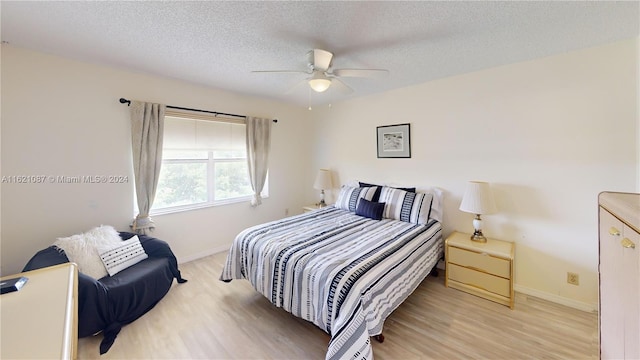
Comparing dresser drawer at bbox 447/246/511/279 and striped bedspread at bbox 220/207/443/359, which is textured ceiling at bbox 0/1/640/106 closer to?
striped bedspread at bbox 220/207/443/359

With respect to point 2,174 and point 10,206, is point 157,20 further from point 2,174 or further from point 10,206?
point 10,206

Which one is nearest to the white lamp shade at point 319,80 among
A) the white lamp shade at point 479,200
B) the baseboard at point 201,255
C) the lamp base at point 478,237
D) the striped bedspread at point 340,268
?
the striped bedspread at point 340,268

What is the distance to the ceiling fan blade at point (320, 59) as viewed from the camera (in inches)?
79.8

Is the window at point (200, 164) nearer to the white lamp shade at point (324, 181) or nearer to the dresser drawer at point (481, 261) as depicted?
the white lamp shade at point (324, 181)

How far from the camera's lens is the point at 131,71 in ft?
8.78

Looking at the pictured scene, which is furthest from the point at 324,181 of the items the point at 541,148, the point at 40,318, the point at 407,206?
the point at 40,318

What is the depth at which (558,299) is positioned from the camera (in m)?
2.30

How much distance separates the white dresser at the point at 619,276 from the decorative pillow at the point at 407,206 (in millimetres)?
1827

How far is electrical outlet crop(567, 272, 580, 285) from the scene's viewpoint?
2.23 m

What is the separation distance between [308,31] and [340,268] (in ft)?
5.83

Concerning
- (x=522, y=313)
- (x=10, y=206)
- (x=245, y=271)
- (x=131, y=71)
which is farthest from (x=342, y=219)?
(x=10, y=206)

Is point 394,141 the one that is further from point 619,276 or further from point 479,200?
A: point 619,276

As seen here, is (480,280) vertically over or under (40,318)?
under

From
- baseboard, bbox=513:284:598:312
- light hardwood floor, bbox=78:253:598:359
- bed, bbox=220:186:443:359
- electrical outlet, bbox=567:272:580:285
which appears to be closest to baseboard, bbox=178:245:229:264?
light hardwood floor, bbox=78:253:598:359
